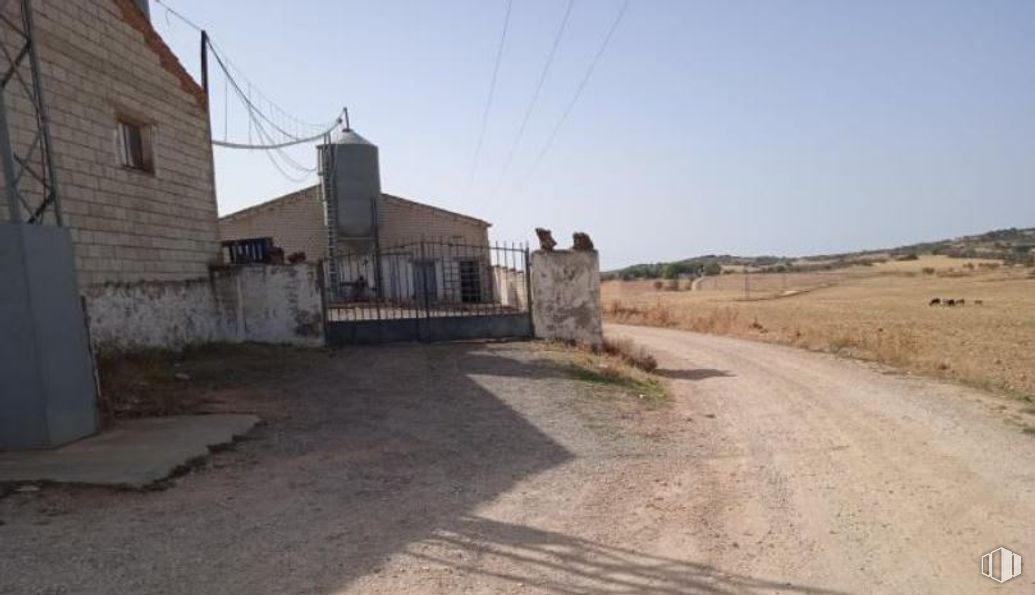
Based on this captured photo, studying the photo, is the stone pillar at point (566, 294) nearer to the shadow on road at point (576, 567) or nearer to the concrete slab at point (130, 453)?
the concrete slab at point (130, 453)

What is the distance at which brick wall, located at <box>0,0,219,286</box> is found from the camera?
1087 cm

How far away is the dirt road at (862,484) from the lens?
4805mm

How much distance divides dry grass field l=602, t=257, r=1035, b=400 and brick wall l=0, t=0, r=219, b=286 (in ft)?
49.5

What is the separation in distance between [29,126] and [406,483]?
25.7ft

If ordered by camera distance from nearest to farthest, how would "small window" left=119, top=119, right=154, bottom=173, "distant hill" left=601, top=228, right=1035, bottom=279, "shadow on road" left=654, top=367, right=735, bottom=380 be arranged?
"small window" left=119, top=119, right=154, bottom=173
"shadow on road" left=654, top=367, right=735, bottom=380
"distant hill" left=601, top=228, right=1035, bottom=279

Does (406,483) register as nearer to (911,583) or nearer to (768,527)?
(768,527)

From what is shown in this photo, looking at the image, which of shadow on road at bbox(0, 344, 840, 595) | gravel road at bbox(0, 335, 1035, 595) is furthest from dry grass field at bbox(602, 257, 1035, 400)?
shadow on road at bbox(0, 344, 840, 595)

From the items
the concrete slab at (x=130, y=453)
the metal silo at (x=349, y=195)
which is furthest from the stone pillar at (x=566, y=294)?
the metal silo at (x=349, y=195)

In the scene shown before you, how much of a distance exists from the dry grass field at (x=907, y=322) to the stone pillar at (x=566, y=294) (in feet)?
22.9

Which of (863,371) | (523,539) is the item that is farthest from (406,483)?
(863,371)

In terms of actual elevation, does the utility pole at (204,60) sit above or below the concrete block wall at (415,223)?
above

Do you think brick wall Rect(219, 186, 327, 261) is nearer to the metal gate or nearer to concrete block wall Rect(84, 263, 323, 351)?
the metal gate

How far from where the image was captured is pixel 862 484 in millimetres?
6801

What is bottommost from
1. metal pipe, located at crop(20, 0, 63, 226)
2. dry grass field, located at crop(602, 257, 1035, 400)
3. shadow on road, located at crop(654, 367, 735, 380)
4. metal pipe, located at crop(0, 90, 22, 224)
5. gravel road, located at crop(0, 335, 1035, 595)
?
dry grass field, located at crop(602, 257, 1035, 400)
